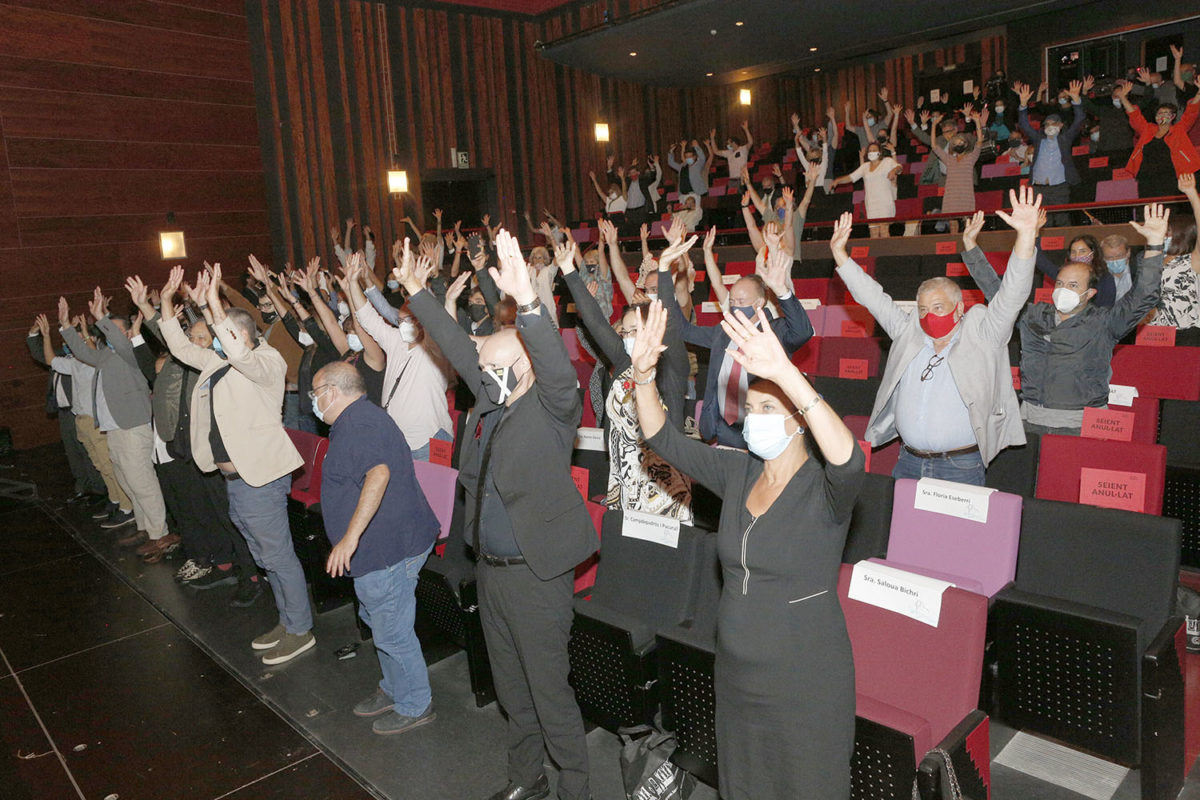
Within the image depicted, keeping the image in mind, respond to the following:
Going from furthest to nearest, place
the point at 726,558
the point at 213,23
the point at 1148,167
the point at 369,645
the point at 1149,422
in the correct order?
the point at 213,23 → the point at 1148,167 → the point at 369,645 → the point at 1149,422 → the point at 726,558

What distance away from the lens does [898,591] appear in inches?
93.9

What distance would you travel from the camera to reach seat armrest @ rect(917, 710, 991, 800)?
1.95 meters

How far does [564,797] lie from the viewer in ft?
8.70

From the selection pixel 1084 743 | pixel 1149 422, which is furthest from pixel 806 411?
pixel 1149 422

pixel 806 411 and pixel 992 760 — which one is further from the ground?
pixel 806 411

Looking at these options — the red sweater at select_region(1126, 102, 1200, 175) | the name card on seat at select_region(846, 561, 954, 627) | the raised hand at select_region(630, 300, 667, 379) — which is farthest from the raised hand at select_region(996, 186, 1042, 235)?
the red sweater at select_region(1126, 102, 1200, 175)

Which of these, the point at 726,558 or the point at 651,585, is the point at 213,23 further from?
the point at 726,558

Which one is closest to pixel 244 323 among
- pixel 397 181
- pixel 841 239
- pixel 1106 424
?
pixel 841 239

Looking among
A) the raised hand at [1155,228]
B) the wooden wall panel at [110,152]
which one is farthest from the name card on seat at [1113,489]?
the wooden wall panel at [110,152]

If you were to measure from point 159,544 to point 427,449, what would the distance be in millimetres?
2420

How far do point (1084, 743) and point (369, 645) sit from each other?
3038mm

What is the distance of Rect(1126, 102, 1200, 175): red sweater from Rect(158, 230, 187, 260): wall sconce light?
10503mm

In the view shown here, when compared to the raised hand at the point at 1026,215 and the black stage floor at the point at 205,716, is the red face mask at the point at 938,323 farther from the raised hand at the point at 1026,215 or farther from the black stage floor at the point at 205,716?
the black stage floor at the point at 205,716

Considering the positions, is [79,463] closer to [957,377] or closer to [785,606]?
[957,377]
